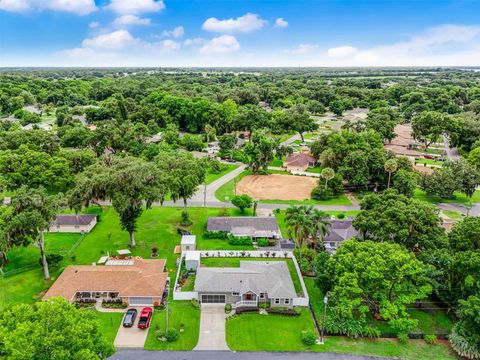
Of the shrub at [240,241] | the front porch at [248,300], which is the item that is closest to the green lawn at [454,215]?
the shrub at [240,241]

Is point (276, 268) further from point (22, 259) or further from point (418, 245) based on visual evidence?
point (22, 259)

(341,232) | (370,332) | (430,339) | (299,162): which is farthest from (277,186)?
(430,339)

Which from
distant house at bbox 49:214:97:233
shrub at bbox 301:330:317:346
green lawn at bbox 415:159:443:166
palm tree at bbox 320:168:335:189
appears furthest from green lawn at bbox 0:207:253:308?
green lawn at bbox 415:159:443:166

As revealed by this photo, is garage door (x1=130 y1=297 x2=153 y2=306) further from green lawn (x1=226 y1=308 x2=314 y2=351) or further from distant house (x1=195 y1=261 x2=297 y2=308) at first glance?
green lawn (x1=226 y1=308 x2=314 y2=351)

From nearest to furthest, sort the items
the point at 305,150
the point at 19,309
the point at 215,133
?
the point at 19,309 < the point at 305,150 < the point at 215,133

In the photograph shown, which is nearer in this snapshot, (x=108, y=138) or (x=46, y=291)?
(x=46, y=291)

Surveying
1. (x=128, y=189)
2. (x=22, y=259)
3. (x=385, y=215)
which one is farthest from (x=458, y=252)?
(x=22, y=259)
